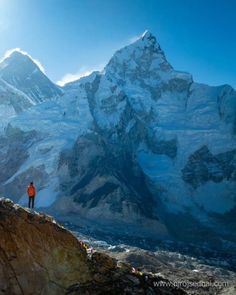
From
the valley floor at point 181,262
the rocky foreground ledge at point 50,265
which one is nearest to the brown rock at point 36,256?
the rocky foreground ledge at point 50,265

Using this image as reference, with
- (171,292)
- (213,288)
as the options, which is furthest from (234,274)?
(171,292)

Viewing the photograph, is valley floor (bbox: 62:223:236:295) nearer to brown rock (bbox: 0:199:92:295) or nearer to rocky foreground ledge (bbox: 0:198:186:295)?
rocky foreground ledge (bbox: 0:198:186:295)

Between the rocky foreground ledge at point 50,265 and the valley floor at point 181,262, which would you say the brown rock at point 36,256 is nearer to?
the rocky foreground ledge at point 50,265

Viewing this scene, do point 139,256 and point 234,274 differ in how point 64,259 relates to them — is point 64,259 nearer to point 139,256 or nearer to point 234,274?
point 139,256

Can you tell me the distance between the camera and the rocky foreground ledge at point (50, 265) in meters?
29.0

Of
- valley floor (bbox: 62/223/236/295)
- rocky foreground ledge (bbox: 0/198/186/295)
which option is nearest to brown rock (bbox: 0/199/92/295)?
rocky foreground ledge (bbox: 0/198/186/295)

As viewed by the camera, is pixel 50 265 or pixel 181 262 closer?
pixel 50 265

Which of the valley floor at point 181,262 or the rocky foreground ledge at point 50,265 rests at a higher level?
the rocky foreground ledge at point 50,265

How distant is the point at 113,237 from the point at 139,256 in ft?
216

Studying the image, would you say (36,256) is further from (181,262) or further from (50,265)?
(181,262)

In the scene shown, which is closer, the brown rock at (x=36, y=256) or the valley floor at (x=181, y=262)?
the brown rock at (x=36, y=256)

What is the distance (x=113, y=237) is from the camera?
188 metres

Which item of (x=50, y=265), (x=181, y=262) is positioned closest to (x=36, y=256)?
(x=50, y=265)

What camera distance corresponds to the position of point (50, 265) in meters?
29.4
